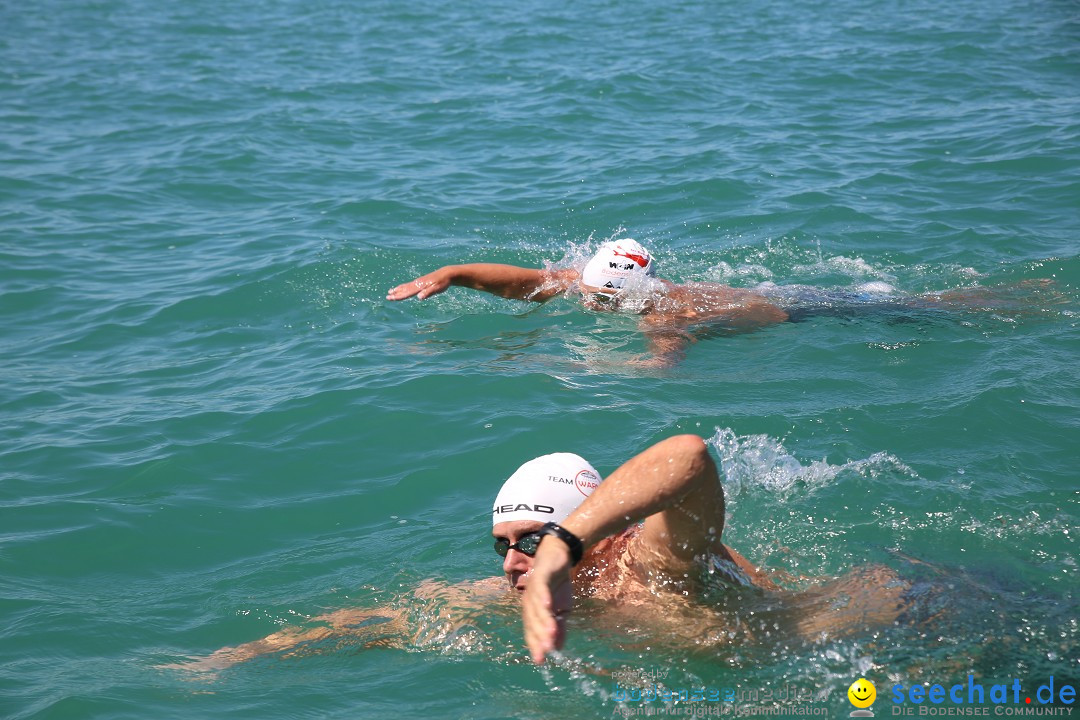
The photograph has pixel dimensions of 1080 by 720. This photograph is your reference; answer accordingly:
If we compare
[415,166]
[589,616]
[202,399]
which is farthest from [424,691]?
[415,166]

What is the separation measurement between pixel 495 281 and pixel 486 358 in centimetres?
76

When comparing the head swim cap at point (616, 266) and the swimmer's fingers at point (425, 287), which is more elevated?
the swimmer's fingers at point (425, 287)

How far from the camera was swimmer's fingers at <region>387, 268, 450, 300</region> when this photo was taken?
334 inches

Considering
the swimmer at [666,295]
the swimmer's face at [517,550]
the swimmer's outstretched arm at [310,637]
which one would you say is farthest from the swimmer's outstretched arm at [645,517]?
the swimmer at [666,295]

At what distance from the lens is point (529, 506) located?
4.61m

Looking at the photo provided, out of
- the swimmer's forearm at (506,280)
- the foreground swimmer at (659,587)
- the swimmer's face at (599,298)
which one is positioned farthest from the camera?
the swimmer's face at (599,298)

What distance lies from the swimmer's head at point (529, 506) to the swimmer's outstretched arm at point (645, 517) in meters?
0.46

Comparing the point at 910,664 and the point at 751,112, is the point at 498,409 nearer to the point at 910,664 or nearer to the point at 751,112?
the point at 910,664

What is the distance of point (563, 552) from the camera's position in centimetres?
342

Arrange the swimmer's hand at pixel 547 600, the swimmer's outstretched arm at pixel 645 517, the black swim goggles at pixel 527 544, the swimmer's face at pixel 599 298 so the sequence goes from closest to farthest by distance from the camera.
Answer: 1. the swimmer's hand at pixel 547 600
2. the swimmer's outstretched arm at pixel 645 517
3. the black swim goggles at pixel 527 544
4. the swimmer's face at pixel 599 298

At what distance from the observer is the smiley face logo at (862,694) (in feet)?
14.2

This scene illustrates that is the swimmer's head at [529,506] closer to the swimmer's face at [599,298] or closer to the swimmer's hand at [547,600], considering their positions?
the swimmer's hand at [547,600]

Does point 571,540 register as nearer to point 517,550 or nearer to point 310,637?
point 517,550

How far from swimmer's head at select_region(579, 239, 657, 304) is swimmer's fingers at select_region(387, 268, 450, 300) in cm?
144
